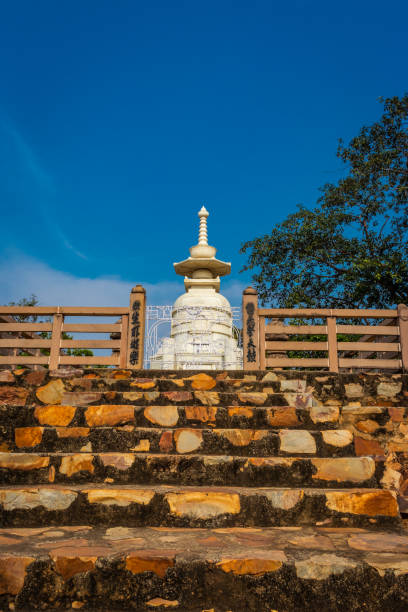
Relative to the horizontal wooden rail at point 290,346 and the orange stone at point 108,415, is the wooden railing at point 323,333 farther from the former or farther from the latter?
the orange stone at point 108,415

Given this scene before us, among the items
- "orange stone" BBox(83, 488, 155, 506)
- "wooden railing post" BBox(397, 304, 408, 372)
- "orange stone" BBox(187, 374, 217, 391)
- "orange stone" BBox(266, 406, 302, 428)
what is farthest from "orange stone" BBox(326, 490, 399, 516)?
"wooden railing post" BBox(397, 304, 408, 372)

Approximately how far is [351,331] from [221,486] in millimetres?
5430

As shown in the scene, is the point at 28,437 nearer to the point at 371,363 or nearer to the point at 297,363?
the point at 297,363

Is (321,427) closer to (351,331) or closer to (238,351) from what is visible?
(351,331)

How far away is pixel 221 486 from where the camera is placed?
10.5 feet

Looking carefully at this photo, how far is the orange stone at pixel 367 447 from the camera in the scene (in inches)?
183

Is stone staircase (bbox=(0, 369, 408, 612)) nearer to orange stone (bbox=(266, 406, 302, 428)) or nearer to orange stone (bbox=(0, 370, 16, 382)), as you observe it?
orange stone (bbox=(266, 406, 302, 428))

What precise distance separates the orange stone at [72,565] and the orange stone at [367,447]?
10.6 feet

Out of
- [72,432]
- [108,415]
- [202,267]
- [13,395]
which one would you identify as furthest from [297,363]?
[202,267]

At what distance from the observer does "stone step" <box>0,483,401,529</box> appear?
2826 millimetres

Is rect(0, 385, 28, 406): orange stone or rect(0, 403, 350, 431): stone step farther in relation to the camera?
rect(0, 385, 28, 406): orange stone

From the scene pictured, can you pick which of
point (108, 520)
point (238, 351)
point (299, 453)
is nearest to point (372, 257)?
point (238, 351)

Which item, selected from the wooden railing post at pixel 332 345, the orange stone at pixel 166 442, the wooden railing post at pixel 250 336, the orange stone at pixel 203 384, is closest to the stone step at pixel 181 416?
the orange stone at pixel 166 442

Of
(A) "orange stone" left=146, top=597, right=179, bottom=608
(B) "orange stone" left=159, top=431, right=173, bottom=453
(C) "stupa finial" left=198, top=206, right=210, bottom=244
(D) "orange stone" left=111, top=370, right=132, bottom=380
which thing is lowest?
(A) "orange stone" left=146, top=597, right=179, bottom=608
